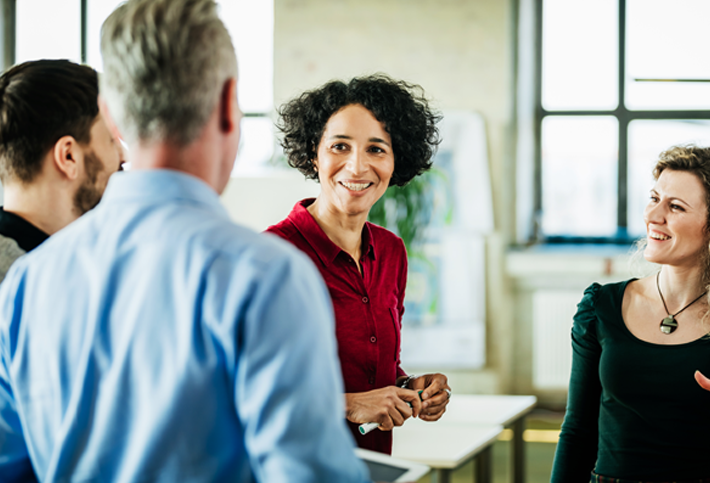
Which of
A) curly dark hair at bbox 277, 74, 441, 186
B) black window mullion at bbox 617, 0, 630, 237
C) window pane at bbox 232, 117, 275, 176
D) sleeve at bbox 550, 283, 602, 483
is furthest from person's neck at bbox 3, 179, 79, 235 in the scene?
black window mullion at bbox 617, 0, 630, 237

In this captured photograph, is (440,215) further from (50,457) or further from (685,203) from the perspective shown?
(50,457)

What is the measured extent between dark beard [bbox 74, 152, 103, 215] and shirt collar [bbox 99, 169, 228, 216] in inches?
22.4

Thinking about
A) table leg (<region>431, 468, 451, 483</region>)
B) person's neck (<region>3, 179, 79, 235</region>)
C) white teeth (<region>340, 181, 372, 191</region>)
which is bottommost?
table leg (<region>431, 468, 451, 483</region>)

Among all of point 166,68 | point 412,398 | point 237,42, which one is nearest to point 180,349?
point 166,68

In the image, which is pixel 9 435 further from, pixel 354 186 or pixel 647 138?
pixel 647 138

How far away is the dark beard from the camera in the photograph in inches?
→ 47.1

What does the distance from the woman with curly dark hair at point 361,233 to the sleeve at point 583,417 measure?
33 centimetres

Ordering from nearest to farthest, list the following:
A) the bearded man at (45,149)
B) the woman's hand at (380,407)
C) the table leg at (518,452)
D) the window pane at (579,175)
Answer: the bearded man at (45,149)
the woman's hand at (380,407)
the table leg at (518,452)
the window pane at (579,175)

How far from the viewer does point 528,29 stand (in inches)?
180

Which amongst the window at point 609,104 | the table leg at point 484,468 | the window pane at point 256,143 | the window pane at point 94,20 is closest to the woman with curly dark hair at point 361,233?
the table leg at point 484,468

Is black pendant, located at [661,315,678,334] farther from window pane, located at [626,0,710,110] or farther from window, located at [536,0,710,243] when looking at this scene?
window pane, located at [626,0,710,110]

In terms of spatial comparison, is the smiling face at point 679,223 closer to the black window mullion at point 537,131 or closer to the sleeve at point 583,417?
the sleeve at point 583,417

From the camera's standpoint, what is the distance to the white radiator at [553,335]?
4301 mm

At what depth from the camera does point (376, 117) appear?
1.62 metres
